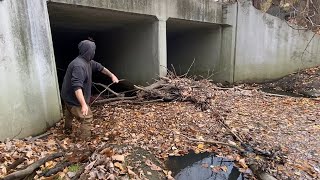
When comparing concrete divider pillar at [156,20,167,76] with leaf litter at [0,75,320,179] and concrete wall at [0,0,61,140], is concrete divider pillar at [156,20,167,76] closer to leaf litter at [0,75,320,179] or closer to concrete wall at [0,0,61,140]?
leaf litter at [0,75,320,179]

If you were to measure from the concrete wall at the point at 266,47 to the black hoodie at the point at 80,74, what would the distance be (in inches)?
304

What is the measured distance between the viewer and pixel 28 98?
4363mm

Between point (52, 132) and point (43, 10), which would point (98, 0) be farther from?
point (52, 132)

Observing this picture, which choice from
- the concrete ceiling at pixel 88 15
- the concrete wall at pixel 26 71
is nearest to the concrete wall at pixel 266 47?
the concrete ceiling at pixel 88 15

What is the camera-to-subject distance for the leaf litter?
3.25m

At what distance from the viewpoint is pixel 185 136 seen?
14.9 feet

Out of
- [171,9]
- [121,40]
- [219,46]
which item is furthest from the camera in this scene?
[219,46]

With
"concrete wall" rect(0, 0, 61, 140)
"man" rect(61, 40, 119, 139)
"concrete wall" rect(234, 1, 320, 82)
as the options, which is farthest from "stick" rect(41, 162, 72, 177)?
"concrete wall" rect(234, 1, 320, 82)

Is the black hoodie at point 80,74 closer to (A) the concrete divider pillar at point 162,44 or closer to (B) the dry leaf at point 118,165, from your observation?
(B) the dry leaf at point 118,165

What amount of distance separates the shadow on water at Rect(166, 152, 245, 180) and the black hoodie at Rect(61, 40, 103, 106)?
6.11ft

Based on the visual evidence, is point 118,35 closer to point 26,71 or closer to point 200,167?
point 26,71

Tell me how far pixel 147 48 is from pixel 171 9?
152cm

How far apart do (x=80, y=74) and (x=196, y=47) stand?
820 cm

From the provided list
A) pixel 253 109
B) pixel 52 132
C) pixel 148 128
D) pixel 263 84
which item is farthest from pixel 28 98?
pixel 263 84
